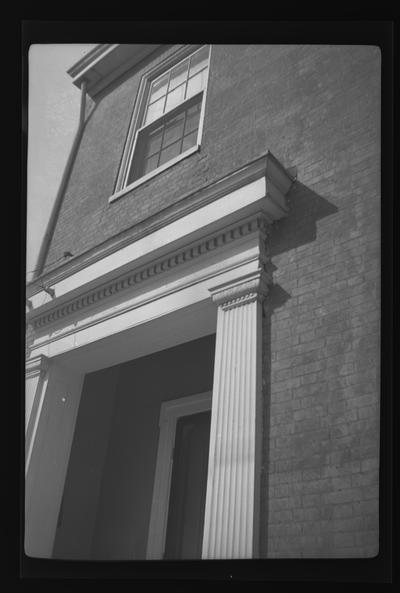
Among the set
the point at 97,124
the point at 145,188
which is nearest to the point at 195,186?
the point at 145,188

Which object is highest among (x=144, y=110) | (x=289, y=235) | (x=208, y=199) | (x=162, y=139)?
(x=144, y=110)

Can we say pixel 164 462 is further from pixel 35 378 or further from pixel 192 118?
pixel 192 118

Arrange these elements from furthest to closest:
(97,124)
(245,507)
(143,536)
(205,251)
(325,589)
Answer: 1. (97,124)
2. (143,536)
3. (205,251)
4. (245,507)
5. (325,589)

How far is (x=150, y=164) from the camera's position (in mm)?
6383

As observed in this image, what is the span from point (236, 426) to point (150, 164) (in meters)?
3.58

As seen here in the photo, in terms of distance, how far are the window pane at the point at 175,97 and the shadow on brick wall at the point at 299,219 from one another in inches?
108

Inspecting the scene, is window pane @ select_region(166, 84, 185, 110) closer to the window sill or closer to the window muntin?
the window muntin

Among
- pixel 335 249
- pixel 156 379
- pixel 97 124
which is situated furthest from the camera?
pixel 97 124

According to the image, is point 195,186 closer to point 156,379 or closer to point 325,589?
point 156,379

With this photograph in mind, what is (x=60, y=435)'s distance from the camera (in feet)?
17.9

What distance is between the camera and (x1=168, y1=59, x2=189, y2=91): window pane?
670 cm

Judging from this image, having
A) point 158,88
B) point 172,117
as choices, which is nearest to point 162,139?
point 172,117

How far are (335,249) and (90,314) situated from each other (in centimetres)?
245

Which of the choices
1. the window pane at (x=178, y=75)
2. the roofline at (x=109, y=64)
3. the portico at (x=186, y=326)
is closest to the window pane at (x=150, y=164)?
the window pane at (x=178, y=75)
